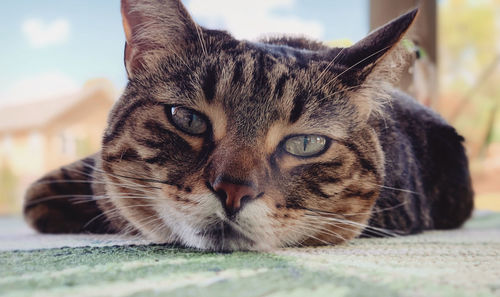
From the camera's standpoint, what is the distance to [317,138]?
Result: 1.09 meters

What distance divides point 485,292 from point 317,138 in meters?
0.58

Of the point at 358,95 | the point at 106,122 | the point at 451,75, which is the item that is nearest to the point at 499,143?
the point at 451,75

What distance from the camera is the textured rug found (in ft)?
1.79

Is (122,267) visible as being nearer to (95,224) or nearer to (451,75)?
(95,224)

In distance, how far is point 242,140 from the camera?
0.95 meters

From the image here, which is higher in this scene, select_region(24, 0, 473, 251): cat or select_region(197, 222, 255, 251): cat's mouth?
select_region(24, 0, 473, 251): cat

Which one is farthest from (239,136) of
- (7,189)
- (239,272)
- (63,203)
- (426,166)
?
(7,189)

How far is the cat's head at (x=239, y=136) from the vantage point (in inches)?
35.5

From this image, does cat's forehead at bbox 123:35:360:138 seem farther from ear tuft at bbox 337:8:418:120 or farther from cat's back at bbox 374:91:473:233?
cat's back at bbox 374:91:473:233

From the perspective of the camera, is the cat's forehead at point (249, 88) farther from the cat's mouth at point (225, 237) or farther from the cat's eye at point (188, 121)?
the cat's mouth at point (225, 237)

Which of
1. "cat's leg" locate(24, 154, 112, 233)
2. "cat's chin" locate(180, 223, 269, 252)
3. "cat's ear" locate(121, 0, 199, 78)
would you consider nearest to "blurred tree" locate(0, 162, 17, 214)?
"cat's leg" locate(24, 154, 112, 233)

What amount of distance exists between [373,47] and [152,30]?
0.58 m

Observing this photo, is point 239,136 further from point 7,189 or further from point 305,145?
point 7,189

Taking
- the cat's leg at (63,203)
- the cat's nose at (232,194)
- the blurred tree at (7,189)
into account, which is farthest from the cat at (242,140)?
the blurred tree at (7,189)
